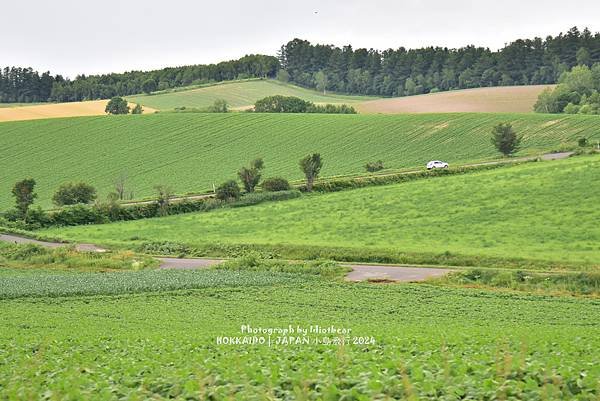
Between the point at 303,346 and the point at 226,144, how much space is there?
9858cm

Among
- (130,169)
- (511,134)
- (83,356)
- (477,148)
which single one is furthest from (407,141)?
(83,356)

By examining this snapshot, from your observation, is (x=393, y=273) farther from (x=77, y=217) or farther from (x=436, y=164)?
(x=436, y=164)

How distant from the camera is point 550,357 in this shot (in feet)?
51.1

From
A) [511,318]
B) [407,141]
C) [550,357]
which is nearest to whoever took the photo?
[550,357]

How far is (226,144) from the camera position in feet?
382

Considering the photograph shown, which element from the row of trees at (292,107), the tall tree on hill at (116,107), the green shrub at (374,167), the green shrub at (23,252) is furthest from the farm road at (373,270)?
the tall tree on hill at (116,107)

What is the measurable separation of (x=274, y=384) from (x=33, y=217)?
Answer: 64254mm

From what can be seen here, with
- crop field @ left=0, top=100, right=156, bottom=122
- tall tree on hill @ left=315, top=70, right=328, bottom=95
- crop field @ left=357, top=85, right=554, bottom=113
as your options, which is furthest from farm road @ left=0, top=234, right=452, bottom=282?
tall tree on hill @ left=315, top=70, right=328, bottom=95

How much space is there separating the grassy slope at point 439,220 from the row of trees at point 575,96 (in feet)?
178

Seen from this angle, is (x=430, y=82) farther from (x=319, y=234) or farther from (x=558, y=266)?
(x=558, y=266)

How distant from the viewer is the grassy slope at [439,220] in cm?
5038

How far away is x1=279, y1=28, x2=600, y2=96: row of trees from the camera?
17288cm

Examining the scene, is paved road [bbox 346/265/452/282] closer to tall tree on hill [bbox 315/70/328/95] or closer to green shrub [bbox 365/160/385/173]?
green shrub [bbox 365/160/385/173]

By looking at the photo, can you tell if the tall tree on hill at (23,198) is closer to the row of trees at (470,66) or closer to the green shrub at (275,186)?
the green shrub at (275,186)
